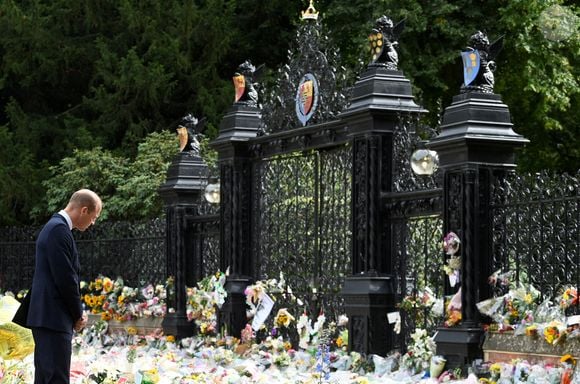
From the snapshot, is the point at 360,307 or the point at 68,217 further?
the point at 360,307

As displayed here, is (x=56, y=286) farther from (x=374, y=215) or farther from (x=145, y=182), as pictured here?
(x=145, y=182)

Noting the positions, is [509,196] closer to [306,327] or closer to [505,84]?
[306,327]

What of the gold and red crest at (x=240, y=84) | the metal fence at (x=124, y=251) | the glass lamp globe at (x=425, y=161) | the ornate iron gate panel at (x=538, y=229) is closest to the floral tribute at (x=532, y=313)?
the ornate iron gate panel at (x=538, y=229)

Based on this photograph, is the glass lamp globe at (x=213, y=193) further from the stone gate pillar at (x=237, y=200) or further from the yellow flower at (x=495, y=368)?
the yellow flower at (x=495, y=368)

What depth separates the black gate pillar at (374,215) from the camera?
40.5 ft

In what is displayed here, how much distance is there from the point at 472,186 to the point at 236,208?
4.56 m

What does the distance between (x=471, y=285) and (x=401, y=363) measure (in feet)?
4.25

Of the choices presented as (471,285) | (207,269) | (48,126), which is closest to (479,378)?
(471,285)

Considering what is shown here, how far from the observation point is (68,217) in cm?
859

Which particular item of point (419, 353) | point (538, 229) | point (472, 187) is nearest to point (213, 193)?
point (419, 353)

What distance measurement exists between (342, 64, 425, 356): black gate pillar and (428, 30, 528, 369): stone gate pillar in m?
1.23

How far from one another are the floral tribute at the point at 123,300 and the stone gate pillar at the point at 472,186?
6.67m

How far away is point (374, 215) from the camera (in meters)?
12.5

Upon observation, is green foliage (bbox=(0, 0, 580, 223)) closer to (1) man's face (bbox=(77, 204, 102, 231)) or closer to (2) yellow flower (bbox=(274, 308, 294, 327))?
(2) yellow flower (bbox=(274, 308, 294, 327))
